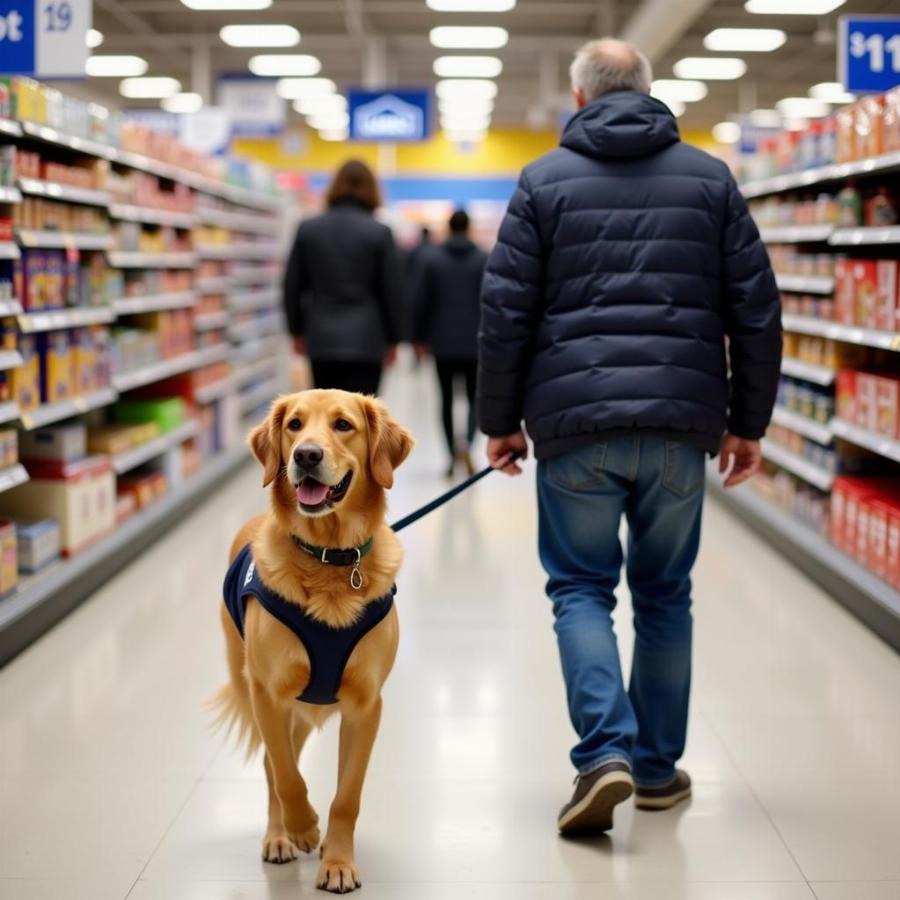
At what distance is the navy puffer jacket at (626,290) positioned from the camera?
116 inches

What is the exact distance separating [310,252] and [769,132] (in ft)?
25.7

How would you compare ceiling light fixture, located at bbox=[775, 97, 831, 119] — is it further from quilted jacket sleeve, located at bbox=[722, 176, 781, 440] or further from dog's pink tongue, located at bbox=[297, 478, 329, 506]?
dog's pink tongue, located at bbox=[297, 478, 329, 506]

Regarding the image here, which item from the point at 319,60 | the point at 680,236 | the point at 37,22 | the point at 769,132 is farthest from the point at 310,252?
the point at 319,60

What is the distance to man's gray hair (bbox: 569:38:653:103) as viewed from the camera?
10.2 ft

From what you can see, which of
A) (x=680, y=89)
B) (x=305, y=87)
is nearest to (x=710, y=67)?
(x=680, y=89)

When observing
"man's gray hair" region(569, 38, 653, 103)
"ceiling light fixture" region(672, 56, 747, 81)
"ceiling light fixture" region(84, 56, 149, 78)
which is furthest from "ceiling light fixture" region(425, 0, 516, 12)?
"man's gray hair" region(569, 38, 653, 103)

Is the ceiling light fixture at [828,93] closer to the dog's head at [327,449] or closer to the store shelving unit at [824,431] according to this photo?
the store shelving unit at [824,431]

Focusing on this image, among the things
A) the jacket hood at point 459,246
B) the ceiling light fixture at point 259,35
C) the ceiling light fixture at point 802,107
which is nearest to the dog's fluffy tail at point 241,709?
the jacket hood at point 459,246

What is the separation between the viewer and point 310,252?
20.5 feet

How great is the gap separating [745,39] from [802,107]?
6479 millimetres

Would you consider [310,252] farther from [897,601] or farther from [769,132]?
[769,132]

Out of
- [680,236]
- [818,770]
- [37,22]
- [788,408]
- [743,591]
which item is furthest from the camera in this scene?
[788,408]

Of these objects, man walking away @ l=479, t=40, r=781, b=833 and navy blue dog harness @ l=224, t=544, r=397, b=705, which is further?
man walking away @ l=479, t=40, r=781, b=833

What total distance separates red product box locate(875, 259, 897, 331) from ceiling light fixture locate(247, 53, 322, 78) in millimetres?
12971
